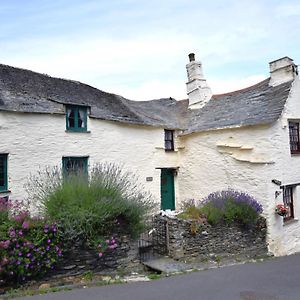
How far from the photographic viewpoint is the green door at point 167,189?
611 inches

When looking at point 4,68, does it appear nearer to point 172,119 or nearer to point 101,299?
point 172,119

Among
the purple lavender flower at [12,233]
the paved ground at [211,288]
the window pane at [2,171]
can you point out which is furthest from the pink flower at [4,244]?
the window pane at [2,171]

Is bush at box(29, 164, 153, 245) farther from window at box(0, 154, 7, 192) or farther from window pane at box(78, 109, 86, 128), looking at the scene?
window pane at box(78, 109, 86, 128)

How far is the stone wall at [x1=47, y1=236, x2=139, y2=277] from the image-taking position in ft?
24.8

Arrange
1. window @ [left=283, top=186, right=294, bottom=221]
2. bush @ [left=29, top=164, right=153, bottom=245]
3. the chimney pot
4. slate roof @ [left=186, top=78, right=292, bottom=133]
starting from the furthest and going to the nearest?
the chimney pot, window @ [left=283, top=186, right=294, bottom=221], slate roof @ [left=186, top=78, right=292, bottom=133], bush @ [left=29, top=164, right=153, bottom=245]

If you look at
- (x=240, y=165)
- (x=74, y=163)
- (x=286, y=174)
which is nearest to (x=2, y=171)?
(x=74, y=163)

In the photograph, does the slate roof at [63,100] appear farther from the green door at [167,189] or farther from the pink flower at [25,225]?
the pink flower at [25,225]

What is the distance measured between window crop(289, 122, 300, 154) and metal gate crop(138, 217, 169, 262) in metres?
7.20

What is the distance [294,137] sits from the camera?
13.8 m

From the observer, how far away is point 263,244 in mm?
11828

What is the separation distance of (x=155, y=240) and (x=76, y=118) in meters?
5.96

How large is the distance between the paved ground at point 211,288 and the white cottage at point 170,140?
13.5 ft

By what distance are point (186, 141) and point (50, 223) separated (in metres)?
9.65

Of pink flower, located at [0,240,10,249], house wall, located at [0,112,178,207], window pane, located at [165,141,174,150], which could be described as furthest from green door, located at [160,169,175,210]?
pink flower, located at [0,240,10,249]
